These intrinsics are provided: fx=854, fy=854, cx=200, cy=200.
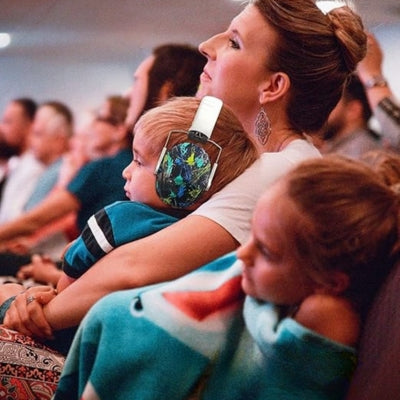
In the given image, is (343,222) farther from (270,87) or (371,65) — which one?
(371,65)

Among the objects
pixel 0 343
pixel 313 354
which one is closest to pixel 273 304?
pixel 313 354

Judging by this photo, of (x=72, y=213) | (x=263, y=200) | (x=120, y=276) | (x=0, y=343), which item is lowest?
(x=72, y=213)

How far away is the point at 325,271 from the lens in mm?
821

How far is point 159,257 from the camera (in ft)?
3.31

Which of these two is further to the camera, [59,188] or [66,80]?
[66,80]

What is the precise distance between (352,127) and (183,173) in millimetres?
1291

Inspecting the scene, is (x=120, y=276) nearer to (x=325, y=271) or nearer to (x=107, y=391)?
(x=107, y=391)

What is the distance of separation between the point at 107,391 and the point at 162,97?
837 mm

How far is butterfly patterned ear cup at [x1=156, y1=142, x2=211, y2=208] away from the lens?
41.1 inches

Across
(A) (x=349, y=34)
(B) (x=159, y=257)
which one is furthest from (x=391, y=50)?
(B) (x=159, y=257)

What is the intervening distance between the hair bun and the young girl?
15.7 inches

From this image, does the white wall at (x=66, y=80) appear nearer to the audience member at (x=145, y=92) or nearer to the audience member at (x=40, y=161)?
the audience member at (x=40, y=161)

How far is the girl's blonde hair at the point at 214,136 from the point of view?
42.2 inches

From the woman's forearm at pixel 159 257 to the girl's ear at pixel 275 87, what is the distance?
0.27m
